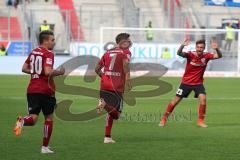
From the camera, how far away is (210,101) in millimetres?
21938

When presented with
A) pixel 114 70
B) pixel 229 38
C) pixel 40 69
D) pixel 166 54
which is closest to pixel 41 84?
pixel 40 69

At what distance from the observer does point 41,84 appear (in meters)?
10.9

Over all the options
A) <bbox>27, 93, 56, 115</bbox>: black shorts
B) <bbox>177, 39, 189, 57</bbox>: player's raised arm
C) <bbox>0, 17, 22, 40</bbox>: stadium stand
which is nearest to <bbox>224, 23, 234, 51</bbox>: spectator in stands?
<bbox>0, 17, 22, 40</bbox>: stadium stand

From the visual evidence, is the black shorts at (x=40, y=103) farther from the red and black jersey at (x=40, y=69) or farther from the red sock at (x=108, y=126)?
the red sock at (x=108, y=126)

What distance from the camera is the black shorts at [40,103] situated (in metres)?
10.9

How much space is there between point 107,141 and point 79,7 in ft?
109

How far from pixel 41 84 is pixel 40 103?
0.30 meters

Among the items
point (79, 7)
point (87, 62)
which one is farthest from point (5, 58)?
point (79, 7)

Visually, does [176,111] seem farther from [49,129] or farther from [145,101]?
[49,129]

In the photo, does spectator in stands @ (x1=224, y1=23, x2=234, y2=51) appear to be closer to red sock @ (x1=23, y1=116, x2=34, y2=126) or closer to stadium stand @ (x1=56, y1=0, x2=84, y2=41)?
stadium stand @ (x1=56, y1=0, x2=84, y2=41)

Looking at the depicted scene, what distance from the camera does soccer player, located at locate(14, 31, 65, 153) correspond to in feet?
35.3

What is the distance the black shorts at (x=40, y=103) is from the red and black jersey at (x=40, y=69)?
0.24ft

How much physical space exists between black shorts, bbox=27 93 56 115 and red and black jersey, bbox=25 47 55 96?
0.07 m

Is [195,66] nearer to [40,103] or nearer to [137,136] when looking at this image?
[137,136]
